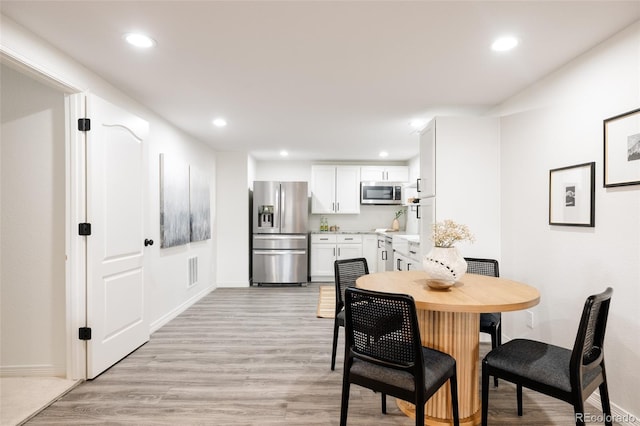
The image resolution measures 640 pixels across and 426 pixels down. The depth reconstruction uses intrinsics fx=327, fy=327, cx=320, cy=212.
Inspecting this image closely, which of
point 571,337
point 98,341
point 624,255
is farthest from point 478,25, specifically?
point 98,341

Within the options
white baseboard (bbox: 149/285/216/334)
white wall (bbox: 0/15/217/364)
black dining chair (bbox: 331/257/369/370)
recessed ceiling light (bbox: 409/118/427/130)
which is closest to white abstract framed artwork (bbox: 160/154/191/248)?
white wall (bbox: 0/15/217/364)

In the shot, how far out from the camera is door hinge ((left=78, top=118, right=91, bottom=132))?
7.89 ft

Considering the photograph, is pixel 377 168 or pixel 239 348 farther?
pixel 377 168

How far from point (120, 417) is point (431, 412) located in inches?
74.5

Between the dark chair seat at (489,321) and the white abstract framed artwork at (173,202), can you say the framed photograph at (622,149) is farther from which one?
the white abstract framed artwork at (173,202)

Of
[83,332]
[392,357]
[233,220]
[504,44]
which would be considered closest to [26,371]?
[83,332]

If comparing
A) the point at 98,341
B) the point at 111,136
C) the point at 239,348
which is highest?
the point at 111,136

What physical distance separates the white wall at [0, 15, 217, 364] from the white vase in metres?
2.65

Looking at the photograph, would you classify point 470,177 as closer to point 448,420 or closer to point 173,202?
point 448,420

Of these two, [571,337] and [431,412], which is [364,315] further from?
[571,337]

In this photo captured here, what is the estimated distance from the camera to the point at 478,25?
1.88 meters

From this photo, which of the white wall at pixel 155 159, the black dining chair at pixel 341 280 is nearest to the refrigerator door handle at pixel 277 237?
the white wall at pixel 155 159

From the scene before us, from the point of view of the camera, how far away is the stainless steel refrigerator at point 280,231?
5668 mm

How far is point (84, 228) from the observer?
240cm
